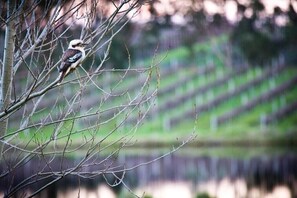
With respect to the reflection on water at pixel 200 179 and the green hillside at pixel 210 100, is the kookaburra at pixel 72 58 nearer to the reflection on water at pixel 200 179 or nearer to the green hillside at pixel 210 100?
the reflection on water at pixel 200 179

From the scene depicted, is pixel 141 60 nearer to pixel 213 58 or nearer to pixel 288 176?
pixel 213 58

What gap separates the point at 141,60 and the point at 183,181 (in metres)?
24.2

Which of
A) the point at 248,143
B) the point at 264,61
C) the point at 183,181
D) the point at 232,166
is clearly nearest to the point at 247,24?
the point at 264,61

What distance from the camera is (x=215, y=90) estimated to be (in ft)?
135

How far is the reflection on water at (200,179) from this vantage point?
700 inches

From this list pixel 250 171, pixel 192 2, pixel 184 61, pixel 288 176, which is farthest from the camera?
pixel 184 61

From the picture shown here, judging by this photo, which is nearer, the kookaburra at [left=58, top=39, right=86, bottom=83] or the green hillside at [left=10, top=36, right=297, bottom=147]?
the kookaburra at [left=58, top=39, right=86, bottom=83]

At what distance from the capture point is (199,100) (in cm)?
3969

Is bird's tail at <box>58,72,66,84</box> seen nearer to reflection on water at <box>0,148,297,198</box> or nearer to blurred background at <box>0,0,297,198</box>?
reflection on water at <box>0,148,297,198</box>

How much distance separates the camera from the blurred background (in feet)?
80.4

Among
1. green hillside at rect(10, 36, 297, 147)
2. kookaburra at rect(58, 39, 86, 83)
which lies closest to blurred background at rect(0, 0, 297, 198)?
green hillside at rect(10, 36, 297, 147)

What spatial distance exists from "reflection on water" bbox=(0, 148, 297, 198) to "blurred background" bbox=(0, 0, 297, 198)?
82 millimetres

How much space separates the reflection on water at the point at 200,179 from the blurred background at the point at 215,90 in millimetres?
82

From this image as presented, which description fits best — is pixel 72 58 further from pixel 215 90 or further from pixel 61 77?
pixel 215 90
